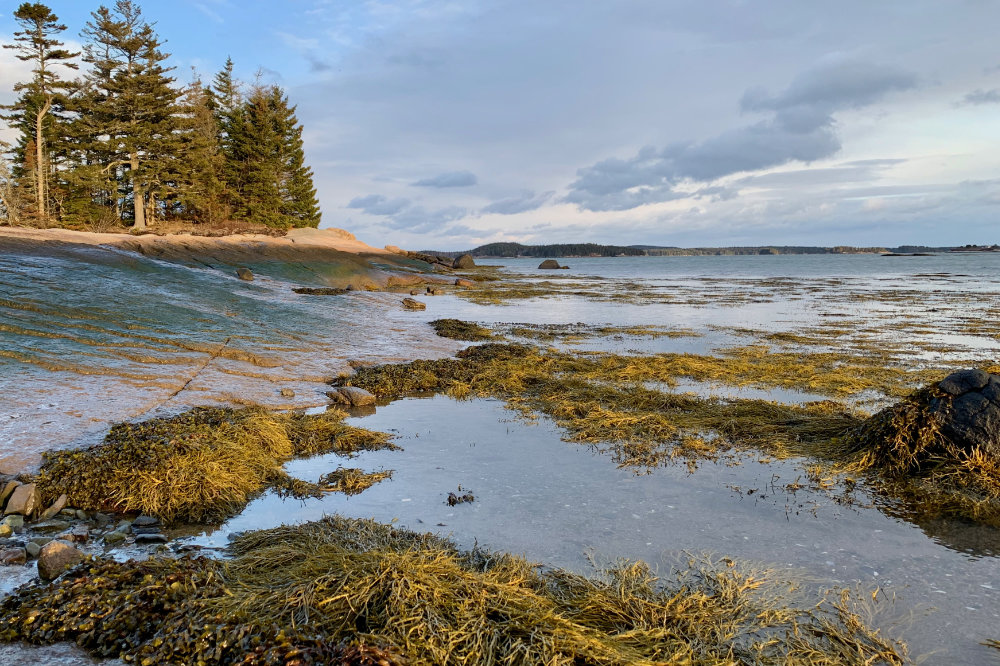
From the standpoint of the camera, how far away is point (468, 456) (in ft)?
23.7

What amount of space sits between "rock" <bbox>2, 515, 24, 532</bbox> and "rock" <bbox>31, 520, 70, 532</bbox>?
0.10 metres

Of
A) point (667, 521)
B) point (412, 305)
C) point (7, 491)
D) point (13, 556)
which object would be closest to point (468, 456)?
point (667, 521)

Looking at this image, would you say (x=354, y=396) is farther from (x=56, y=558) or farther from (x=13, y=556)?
(x=56, y=558)

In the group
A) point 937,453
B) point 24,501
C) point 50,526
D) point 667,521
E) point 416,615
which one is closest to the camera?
point 416,615

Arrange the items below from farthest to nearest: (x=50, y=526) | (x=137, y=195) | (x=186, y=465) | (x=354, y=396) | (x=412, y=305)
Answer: (x=137, y=195) < (x=412, y=305) < (x=354, y=396) < (x=186, y=465) < (x=50, y=526)

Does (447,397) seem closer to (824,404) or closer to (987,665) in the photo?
(824,404)

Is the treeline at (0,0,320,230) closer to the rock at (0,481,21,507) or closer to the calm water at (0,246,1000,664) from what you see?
the calm water at (0,246,1000,664)

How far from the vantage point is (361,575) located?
3740 millimetres

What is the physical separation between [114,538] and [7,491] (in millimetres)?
1363

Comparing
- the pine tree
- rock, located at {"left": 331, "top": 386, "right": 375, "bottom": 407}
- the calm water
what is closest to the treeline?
the pine tree

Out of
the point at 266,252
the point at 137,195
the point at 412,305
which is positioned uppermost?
the point at 137,195

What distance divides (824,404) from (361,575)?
8.66 metres

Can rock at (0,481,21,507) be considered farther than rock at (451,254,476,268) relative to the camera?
No

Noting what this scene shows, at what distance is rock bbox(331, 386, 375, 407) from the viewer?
9.64 metres
